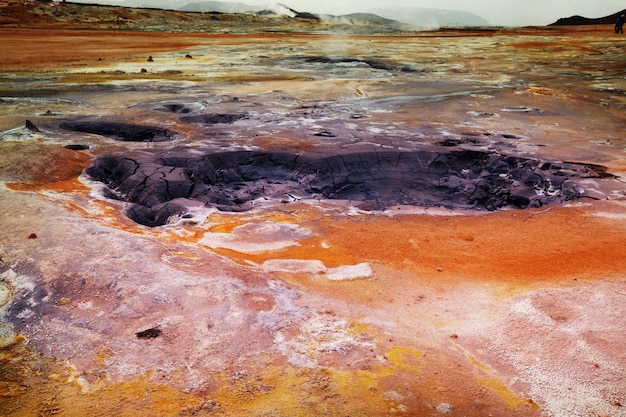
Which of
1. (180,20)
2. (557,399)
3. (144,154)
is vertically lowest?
(557,399)

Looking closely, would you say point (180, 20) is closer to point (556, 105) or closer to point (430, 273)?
point (556, 105)

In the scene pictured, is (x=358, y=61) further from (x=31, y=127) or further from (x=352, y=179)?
(x=31, y=127)

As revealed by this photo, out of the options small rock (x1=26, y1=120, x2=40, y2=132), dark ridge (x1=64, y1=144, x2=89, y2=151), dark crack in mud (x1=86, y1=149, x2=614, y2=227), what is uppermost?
small rock (x1=26, y1=120, x2=40, y2=132)

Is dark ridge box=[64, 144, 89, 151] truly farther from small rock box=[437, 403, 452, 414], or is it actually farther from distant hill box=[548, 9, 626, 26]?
distant hill box=[548, 9, 626, 26]

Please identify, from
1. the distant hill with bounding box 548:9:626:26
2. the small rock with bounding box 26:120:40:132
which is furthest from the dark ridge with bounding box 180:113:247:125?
the distant hill with bounding box 548:9:626:26

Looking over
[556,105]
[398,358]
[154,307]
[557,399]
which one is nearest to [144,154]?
[154,307]

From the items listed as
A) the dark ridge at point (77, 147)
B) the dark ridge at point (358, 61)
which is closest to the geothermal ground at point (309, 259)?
the dark ridge at point (77, 147)

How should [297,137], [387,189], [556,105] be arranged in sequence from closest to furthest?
[387,189] → [297,137] → [556,105]
